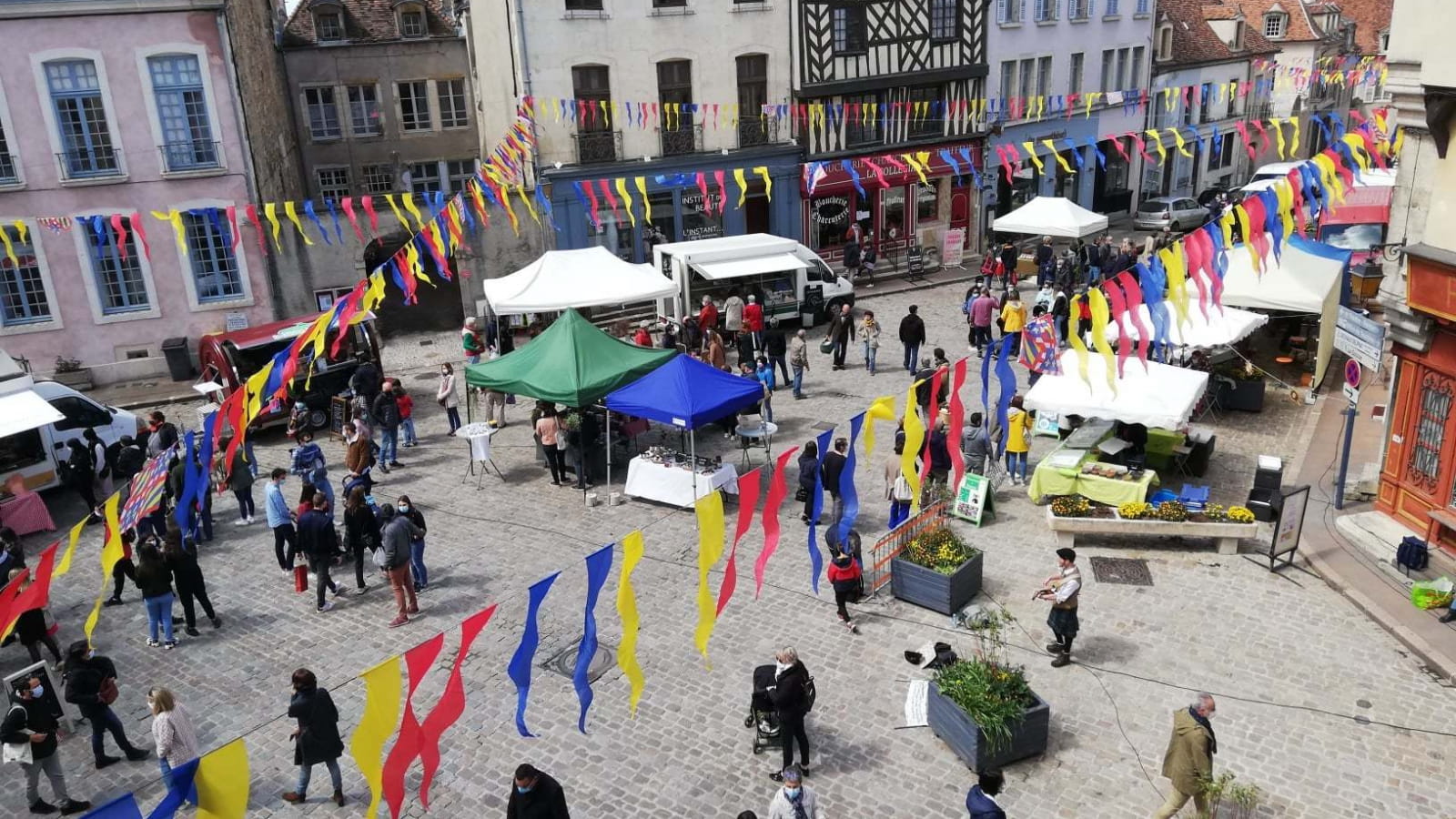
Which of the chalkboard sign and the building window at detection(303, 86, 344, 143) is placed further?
the building window at detection(303, 86, 344, 143)

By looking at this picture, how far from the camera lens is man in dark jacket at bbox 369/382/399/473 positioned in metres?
17.3

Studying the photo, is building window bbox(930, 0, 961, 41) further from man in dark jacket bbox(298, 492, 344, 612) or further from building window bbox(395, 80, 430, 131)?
man in dark jacket bbox(298, 492, 344, 612)

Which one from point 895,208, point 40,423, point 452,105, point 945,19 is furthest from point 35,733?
point 945,19

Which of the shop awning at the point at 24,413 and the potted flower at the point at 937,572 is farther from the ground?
the shop awning at the point at 24,413

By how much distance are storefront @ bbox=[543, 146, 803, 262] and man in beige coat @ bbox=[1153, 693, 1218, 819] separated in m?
20.6

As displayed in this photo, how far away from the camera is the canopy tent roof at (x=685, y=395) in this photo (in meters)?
14.8

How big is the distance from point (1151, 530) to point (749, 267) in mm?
12347

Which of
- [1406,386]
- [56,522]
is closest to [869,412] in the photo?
[1406,386]

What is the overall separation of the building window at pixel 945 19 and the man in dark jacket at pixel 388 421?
22.1 m

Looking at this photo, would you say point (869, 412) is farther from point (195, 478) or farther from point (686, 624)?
point (195, 478)

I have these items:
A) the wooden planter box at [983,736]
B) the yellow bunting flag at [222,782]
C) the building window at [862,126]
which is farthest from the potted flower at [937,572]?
the building window at [862,126]

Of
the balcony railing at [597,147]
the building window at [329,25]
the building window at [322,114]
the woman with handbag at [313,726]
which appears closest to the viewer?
the woman with handbag at [313,726]

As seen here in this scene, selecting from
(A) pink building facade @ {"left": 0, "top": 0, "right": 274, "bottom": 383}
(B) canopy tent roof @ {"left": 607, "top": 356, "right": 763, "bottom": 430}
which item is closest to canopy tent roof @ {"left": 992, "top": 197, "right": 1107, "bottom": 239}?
(B) canopy tent roof @ {"left": 607, "top": 356, "right": 763, "bottom": 430}

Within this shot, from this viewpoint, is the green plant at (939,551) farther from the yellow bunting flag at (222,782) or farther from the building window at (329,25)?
the building window at (329,25)
